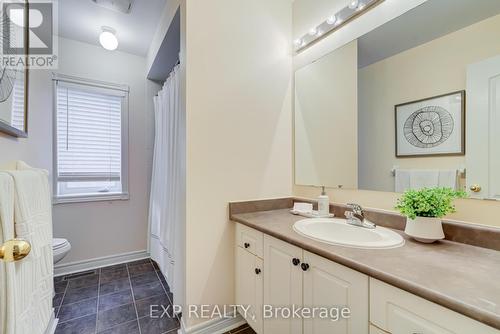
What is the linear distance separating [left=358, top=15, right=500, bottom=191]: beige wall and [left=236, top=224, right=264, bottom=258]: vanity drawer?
72 cm

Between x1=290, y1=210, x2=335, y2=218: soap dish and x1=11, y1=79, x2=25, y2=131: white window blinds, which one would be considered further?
x1=290, y1=210, x2=335, y2=218: soap dish

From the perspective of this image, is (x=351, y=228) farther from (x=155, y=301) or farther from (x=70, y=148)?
(x=70, y=148)

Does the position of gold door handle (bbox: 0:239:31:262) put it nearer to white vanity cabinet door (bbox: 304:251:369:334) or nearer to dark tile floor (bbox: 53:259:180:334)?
white vanity cabinet door (bbox: 304:251:369:334)

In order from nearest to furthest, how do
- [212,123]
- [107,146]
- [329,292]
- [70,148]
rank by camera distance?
[329,292] < [212,123] < [70,148] < [107,146]

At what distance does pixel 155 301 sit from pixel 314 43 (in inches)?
95.8

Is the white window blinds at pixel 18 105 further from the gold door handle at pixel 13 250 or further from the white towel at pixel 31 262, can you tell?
the gold door handle at pixel 13 250

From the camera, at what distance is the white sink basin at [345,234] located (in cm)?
93

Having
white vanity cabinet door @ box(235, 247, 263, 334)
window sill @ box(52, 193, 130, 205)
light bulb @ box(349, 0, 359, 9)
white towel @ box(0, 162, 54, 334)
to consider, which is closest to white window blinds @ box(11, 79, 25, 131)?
white towel @ box(0, 162, 54, 334)

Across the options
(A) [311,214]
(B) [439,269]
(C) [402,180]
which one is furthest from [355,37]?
(B) [439,269]

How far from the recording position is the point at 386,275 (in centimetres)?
68

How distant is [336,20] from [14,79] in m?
1.90

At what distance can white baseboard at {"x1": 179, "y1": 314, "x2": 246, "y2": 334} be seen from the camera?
1.41 metres

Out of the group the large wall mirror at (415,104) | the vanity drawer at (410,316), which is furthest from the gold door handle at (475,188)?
the vanity drawer at (410,316)

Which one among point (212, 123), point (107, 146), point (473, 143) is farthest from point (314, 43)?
point (107, 146)
